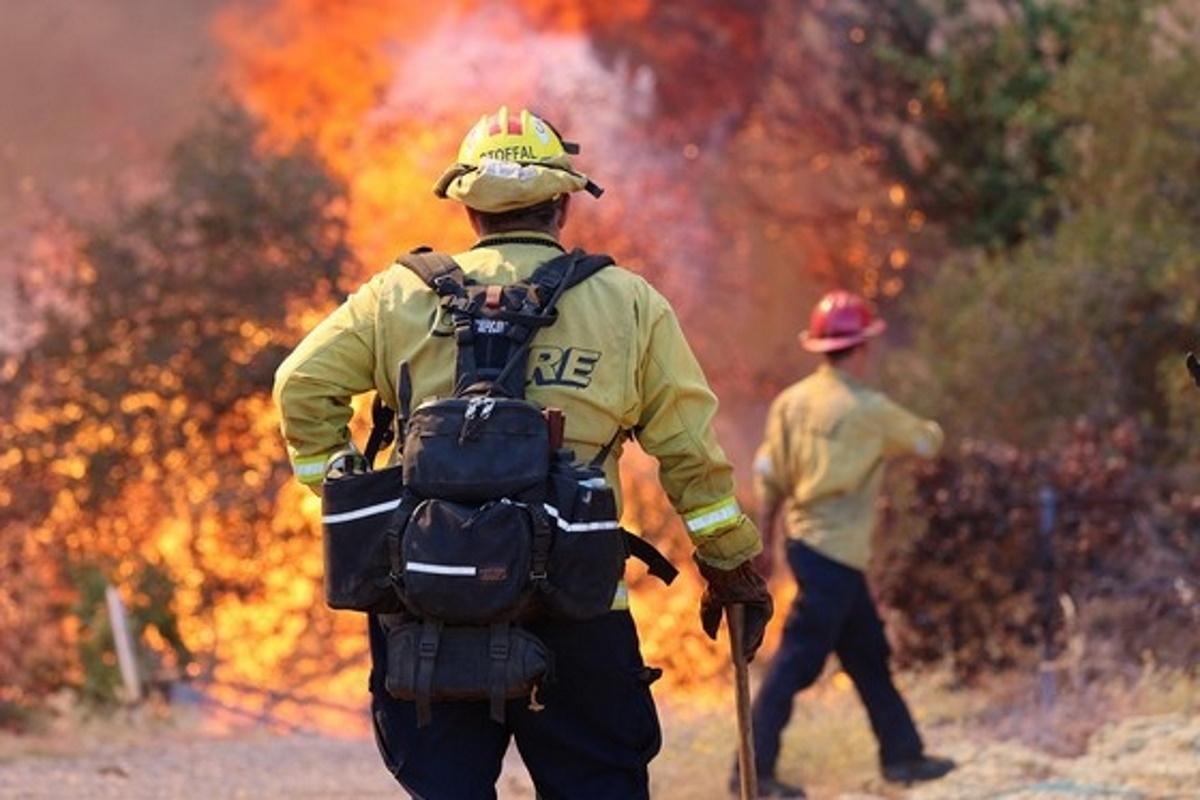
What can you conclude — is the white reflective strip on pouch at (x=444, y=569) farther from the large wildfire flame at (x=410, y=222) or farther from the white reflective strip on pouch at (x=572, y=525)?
the large wildfire flame at (x=410, y=222)

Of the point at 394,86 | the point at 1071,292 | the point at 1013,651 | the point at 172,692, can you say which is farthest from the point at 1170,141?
the point at 394,86

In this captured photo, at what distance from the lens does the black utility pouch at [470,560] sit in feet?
14.4

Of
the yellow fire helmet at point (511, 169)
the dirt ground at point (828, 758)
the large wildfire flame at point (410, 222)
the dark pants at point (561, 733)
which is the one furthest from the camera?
the large wildfire flame at point (410, 222)

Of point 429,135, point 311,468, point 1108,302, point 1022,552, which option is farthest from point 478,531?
point 429,135

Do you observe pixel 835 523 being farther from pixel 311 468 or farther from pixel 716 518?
pixel 311 468

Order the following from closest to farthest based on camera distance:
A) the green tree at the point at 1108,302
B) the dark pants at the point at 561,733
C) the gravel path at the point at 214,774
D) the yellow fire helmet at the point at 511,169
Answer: the dark pants at the point at 561,733 < the yellow fire helmet at the point at 511,169 < the gravel path at the point at 214,774 < the green tree at the point at 1108,302

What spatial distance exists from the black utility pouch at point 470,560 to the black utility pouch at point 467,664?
0.07 metres

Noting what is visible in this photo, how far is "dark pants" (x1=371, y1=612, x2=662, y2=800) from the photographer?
4.63 meters

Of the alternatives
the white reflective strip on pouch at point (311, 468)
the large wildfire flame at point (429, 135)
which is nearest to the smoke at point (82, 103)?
the large wildfire flame at point (429, 135)

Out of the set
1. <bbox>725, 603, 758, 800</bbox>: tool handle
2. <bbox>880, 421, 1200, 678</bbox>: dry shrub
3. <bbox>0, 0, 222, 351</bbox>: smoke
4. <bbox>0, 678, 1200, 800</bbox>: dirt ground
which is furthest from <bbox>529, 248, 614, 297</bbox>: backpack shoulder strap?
<bbox>0, 0, 222, 351</bbox>: smoke

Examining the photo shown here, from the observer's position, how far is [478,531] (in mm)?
4379

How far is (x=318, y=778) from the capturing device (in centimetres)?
916

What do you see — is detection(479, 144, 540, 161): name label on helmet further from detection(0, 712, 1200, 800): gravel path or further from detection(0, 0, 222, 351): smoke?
detection(0, 0, 222, 351): smoke

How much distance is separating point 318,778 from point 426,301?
190 inches
